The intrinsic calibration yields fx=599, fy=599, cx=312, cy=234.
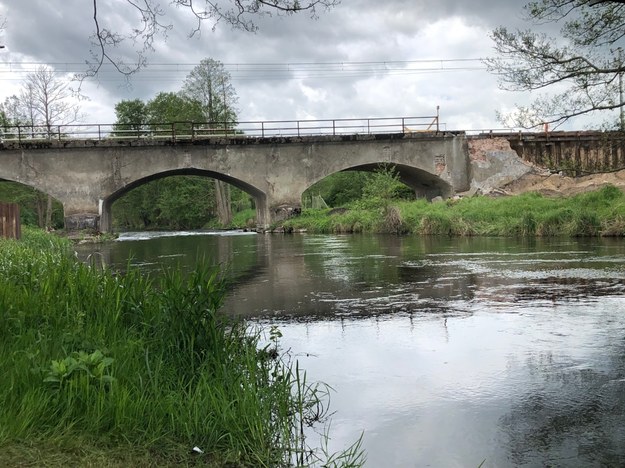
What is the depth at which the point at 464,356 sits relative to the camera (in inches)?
204

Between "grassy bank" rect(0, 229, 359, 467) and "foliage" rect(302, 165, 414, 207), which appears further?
"foliage" rect(302, 165, 414, 207)

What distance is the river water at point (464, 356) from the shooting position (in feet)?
11.2

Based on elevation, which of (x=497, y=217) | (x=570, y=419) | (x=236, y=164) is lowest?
(x=570, y=419)

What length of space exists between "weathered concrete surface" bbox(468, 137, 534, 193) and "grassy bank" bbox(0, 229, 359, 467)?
29.8 m

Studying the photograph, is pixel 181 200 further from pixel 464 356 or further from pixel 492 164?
pixel 464 356

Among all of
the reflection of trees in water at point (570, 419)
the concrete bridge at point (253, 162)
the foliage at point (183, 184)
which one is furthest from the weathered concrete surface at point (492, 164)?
the reflection of trees in water at point (570, 419)

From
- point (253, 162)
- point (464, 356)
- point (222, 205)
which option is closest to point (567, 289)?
point (464, 356)

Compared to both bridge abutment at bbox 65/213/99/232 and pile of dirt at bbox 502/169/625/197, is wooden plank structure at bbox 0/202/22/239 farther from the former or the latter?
pile of dirt at bbox 502/169/625/197

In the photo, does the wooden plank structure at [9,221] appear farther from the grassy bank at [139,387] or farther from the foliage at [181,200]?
the foliage at [181,200]

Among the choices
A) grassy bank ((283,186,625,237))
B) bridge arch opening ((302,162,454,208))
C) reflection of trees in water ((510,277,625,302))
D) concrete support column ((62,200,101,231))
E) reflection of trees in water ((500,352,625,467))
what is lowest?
reflection of trees in water ((500,352,625,467))

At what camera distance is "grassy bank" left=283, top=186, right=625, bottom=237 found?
19192 millimetres

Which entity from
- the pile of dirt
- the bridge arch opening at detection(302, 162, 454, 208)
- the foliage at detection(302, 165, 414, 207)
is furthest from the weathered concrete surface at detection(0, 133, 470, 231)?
the pile of dirt

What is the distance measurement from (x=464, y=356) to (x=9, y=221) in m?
13.7

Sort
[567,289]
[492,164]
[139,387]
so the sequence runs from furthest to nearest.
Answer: [492,164]
[567,289]
[139,387]
